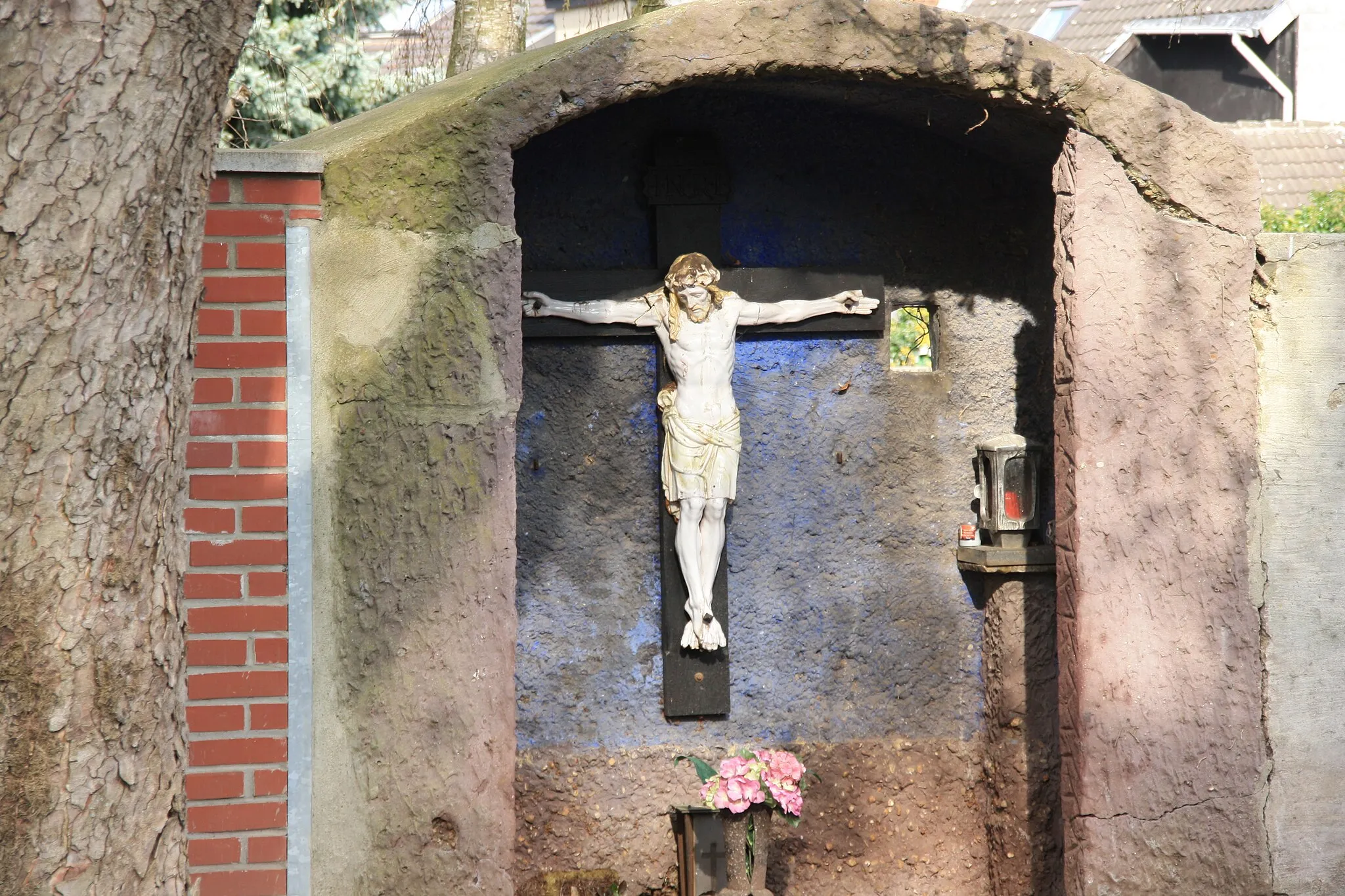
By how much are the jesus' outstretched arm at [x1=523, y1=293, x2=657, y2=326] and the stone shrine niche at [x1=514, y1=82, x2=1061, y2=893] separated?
0.13 meters

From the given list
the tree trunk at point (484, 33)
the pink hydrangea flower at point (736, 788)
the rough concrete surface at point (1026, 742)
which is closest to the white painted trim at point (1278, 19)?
the tree trunk at point (484, 33)

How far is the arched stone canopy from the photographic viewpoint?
3.63 meters

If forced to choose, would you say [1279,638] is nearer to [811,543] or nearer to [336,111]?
[811,543]

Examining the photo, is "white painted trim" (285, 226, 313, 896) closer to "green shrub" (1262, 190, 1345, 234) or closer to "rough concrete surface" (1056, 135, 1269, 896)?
"rough concrete surface" (1056, 135, 1269, 896)

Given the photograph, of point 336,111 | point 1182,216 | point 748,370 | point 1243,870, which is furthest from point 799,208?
point 336,111

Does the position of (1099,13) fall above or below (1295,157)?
above

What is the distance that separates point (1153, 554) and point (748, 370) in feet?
5.29

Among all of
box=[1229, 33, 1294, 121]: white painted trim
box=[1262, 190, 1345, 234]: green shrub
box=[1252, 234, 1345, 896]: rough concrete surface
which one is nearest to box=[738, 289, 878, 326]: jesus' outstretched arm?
box=[1252, 234, 1345, 896]: rough concrete surface

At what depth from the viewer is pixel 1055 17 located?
18500mm

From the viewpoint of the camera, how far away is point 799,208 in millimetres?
5102

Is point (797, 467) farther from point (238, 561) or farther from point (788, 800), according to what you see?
point (238, 561)

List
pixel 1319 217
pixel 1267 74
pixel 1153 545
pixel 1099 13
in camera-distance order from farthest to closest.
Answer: pixel 1099 13 → pixel 1267 74 → pixel 1319 217 → pixel 1153 545

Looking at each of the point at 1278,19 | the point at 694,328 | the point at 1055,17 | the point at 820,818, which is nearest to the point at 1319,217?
the point at 1278,19

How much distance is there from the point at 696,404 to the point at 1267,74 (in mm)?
12957
